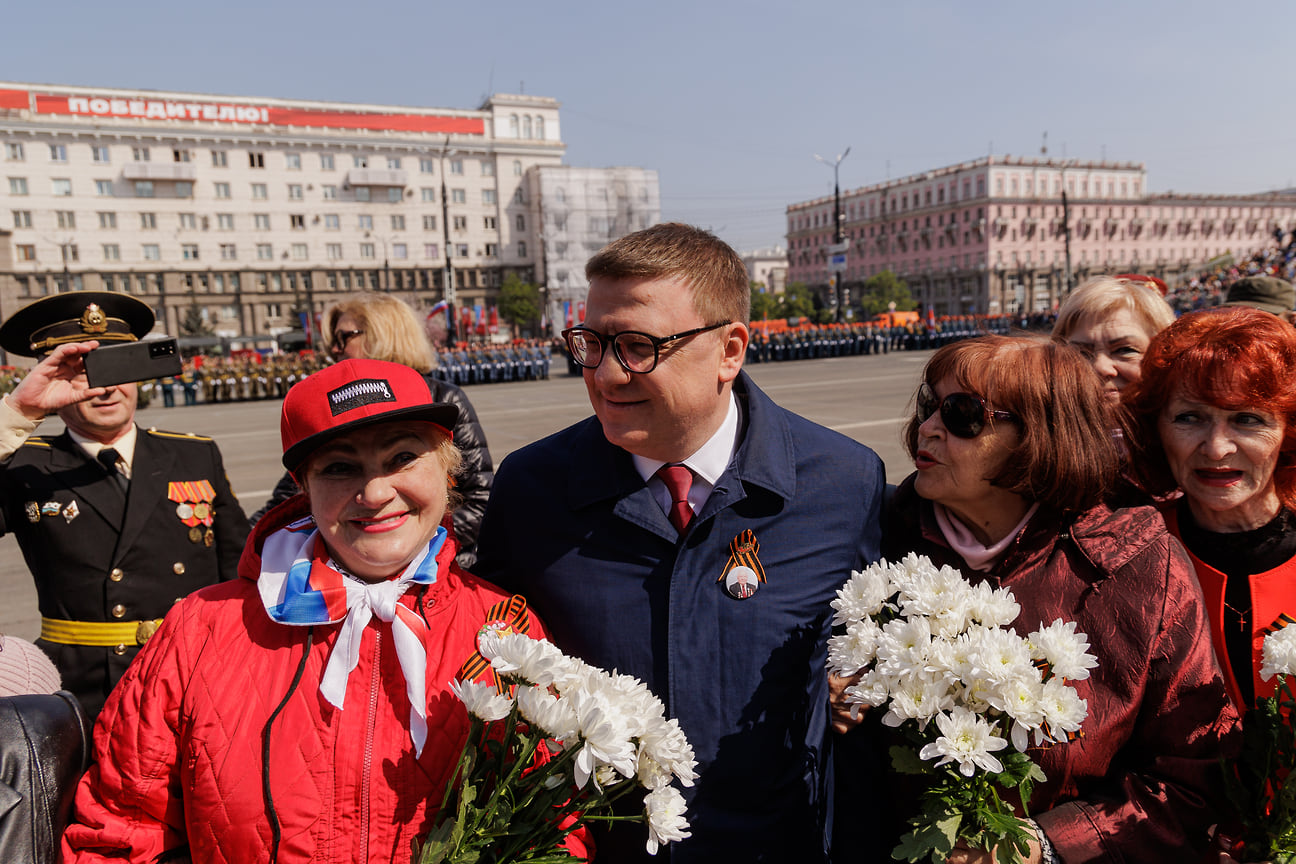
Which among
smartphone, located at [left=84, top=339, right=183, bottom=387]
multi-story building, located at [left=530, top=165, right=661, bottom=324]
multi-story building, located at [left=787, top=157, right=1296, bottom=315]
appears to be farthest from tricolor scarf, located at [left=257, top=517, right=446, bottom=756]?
multi-story building, located at [left=787, top=157, right=1296, bottom=315]

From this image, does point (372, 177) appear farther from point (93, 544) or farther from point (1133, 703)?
point (1133, 703)

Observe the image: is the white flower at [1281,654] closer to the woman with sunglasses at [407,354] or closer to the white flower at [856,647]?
the white flower at [856,647]

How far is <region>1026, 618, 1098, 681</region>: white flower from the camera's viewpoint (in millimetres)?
1462

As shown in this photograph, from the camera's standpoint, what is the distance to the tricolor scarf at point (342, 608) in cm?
172

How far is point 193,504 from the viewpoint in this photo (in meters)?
3.25

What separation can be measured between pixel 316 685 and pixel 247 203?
268 feet

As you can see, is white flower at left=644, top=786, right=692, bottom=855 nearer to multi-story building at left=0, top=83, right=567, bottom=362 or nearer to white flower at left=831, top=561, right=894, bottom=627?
white flower at left=831, top=561, right=894, bottom=627

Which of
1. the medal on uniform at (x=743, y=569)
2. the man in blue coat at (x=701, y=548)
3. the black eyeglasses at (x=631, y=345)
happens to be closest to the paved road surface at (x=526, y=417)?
the man in blue coat at (x=701, y=548)

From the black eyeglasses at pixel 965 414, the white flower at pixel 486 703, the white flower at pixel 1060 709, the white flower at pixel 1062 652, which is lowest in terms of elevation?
the white flower at pixel 1060 709

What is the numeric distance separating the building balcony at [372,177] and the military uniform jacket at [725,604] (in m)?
80.9

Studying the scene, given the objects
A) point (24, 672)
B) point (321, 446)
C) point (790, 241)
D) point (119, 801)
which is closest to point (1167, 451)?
point (321, 446)

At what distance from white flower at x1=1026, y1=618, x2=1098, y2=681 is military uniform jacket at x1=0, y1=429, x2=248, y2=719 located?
9.62ft

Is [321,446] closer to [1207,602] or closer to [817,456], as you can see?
[817,456]

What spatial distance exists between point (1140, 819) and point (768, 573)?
0.94m
